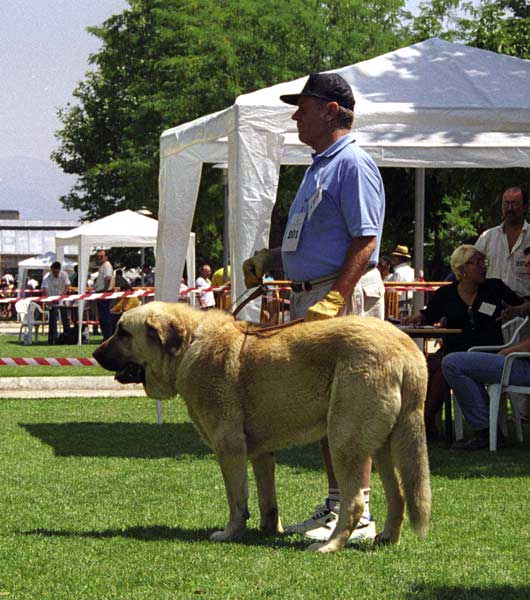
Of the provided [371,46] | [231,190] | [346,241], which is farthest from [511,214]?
[371,46]

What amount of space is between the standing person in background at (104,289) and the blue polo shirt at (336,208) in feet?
66.4

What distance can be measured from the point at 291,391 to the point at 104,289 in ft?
74.4

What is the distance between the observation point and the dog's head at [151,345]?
5574 mm

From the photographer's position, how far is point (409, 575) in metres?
4.86

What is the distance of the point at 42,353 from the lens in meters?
22.1

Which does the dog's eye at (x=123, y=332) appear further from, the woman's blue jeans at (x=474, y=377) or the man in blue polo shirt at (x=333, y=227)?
the woman's blue jeans at (x=474, y=377)

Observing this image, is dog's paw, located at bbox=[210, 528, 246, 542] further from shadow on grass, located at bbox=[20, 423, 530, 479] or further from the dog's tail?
shadow on grass, located at bbox=[20, 423, 530, 479]

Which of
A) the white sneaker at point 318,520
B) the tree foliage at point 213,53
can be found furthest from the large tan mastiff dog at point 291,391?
the tree foliage at point 213,53

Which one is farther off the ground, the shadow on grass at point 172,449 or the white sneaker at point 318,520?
the white sneaker at point 318,520

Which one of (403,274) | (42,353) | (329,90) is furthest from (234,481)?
(42,353)

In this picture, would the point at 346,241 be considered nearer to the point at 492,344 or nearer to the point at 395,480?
the point at 395,480

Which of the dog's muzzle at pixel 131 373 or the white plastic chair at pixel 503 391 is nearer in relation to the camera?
the dog's muzzle at pixel 131 373

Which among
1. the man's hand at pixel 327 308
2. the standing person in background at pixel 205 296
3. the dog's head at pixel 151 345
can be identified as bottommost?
the standing person in background at pixel 205 296

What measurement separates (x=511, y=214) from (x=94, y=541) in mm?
6036
